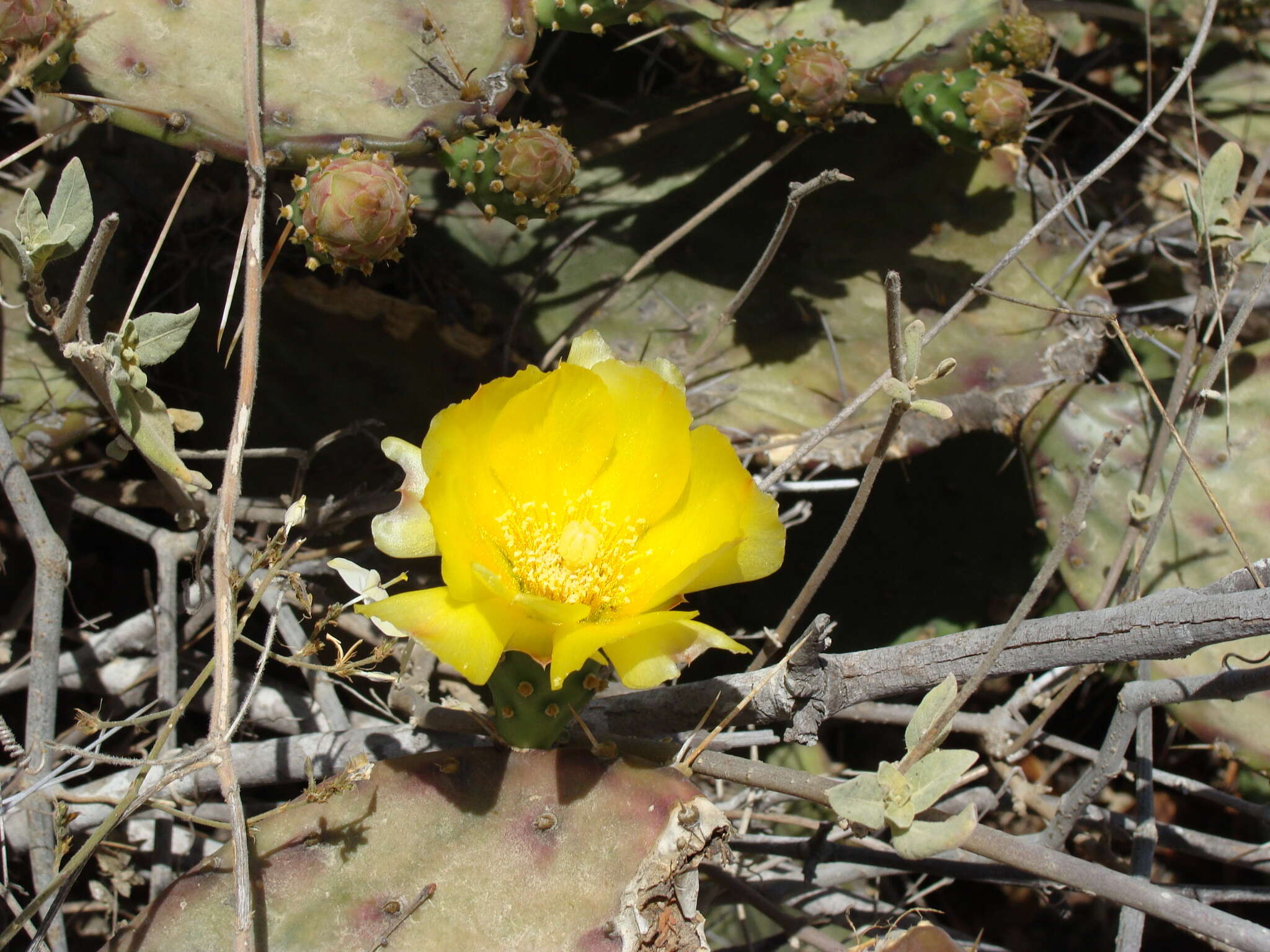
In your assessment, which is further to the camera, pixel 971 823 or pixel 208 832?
pixel 208 832

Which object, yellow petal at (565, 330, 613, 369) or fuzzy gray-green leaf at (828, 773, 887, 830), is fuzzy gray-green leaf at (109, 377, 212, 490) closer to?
yellow petal at (565, 330, 613, 369)

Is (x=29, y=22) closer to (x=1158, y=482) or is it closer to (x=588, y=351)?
(x=588, y=351)

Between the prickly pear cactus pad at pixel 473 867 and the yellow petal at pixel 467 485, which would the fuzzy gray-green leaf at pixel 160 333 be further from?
the prickly pear cactus pad at pixel 473 867

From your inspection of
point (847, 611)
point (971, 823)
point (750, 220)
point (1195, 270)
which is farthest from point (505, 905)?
point (1195, 270)

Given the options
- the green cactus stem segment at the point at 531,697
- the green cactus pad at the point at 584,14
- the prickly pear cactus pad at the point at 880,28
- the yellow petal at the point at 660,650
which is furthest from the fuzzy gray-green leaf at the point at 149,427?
the prickly pear cactus pad at the point at 880,28

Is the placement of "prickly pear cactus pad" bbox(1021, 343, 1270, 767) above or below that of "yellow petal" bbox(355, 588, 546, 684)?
below

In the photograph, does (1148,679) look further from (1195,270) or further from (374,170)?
(374,170)

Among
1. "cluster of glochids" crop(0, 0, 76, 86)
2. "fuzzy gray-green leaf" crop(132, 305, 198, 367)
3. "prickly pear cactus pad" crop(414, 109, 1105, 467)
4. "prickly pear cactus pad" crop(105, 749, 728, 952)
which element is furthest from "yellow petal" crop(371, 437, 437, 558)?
"prickly pear cactus pad" crop(414, 109, 1105, 467)
